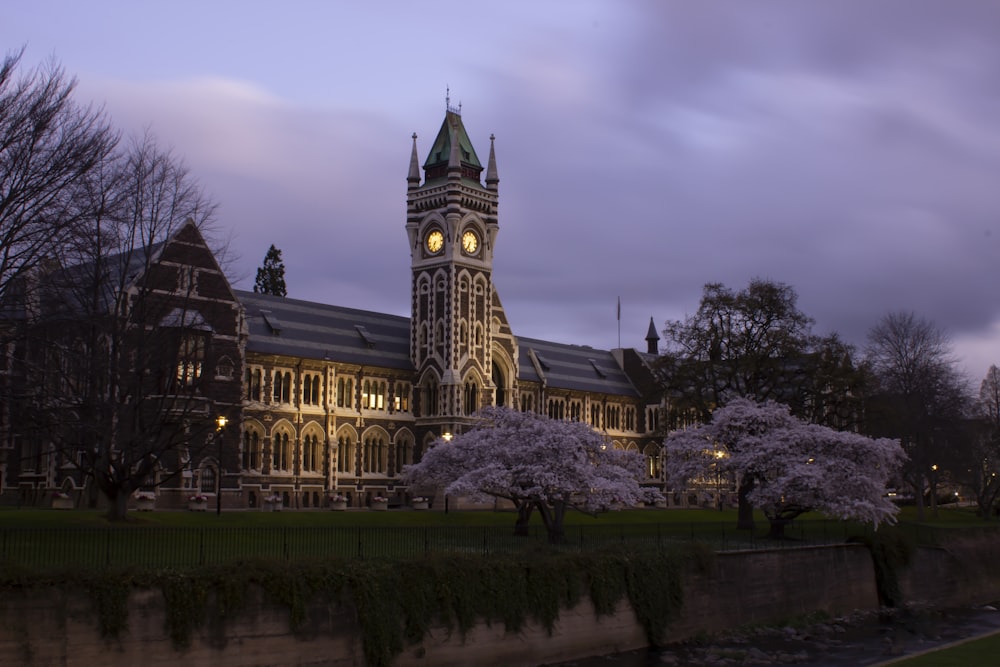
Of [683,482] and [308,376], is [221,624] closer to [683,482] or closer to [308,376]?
[683,482]

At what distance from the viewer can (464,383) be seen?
8312 centimetres

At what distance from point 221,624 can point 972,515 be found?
75.5m

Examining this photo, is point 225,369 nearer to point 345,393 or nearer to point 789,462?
point 345,393

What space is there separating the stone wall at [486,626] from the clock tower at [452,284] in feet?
124

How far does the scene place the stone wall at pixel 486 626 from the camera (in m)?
24.9

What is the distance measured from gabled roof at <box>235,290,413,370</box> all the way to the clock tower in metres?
2.28

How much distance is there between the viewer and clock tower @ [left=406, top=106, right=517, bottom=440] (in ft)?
273

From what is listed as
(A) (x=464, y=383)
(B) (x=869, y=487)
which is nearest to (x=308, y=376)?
(A) (x=464, y=383)

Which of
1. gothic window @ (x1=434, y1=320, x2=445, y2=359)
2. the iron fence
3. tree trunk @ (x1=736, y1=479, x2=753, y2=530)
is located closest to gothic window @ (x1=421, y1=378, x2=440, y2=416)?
gothic window @ (x1=434, y1=320, x2=445, y2=359)

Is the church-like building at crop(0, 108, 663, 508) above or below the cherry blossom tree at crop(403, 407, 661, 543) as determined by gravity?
above

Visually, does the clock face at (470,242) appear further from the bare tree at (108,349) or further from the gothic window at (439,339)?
the bare tree at (108,349)

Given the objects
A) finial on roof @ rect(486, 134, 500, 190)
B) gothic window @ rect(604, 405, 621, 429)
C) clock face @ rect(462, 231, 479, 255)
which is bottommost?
gothic window @ rect(604, 405, 621, 429)

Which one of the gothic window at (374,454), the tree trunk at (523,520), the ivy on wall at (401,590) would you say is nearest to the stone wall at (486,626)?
the ivy on wall at (401,590)

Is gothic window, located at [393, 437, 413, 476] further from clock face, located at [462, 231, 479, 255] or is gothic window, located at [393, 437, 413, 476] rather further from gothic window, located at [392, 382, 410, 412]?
clock face, located at [462, 231, 479, 255]
